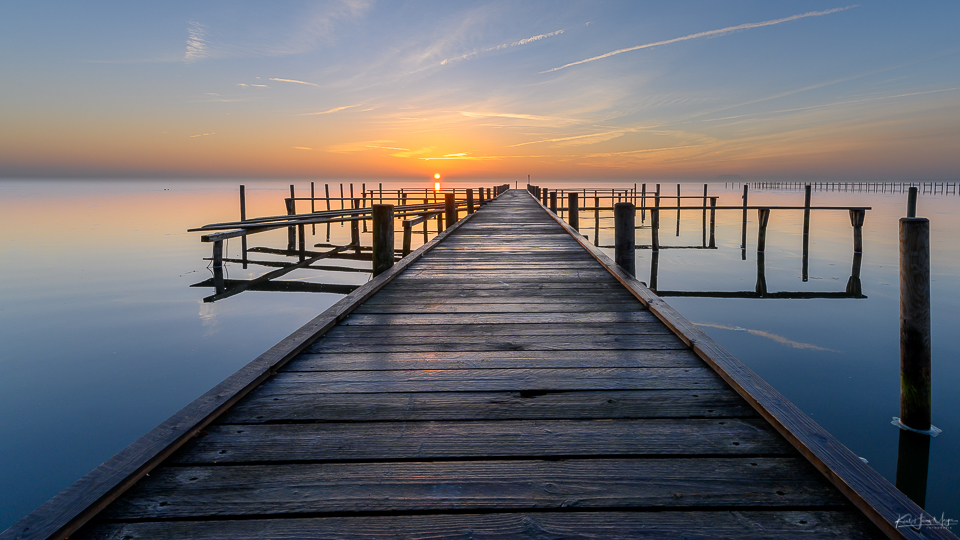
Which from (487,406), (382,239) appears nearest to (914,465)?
(487,406)

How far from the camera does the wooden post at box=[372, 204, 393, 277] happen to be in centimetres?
511

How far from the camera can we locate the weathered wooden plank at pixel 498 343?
2.73m

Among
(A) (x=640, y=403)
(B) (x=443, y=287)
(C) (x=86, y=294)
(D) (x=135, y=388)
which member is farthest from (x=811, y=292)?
(C) (x=86, y=294)

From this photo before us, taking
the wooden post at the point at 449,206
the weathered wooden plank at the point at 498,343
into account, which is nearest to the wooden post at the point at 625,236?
the weathered wooden plank at the point at 498,343

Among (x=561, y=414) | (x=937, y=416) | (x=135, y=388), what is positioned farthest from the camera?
(x=135, y=388)

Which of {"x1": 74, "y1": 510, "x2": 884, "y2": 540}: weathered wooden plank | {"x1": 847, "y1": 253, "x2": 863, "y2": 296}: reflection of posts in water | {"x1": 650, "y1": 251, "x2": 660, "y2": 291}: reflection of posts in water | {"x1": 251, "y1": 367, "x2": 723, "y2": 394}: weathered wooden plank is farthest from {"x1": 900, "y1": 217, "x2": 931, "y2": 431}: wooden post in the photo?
{"x1": 847, "y1": 253, "x2": 863, "y2": 296}: reflection of posts in water

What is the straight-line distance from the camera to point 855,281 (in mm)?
13383

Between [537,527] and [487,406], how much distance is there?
2.40ft

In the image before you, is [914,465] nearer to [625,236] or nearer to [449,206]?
[625,236]

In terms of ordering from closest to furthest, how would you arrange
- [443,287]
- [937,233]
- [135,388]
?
[443,287] < [135,388] < [937,233]

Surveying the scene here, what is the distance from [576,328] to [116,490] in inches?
96.1

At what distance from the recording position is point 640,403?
6.66 ft

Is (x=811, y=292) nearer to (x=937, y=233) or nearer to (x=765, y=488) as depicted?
(x=765, y=488)

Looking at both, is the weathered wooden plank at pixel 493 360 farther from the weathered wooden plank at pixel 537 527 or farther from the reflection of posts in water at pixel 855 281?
the reflection of posts in water at pixel 855 281
